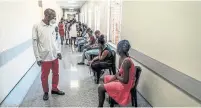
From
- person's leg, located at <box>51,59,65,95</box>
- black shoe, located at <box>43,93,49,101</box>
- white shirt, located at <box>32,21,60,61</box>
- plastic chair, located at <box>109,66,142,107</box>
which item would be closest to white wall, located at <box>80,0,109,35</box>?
person's leg, located at <box>51,59,65,95</box>

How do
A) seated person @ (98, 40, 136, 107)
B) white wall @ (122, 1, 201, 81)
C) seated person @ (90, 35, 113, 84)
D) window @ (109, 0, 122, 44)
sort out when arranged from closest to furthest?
white wall @ (122, 1, 201, 81) < seated person @ (98, 40, 136, 107) < seated person @ (90, 35, 113, 84) < window @ (109, 0, 122, 44)

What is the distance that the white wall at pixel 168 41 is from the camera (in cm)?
225

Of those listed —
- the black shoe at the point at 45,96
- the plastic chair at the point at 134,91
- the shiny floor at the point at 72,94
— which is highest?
the plastic chair at the point at 134,91

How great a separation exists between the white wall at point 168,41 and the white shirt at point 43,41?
5.11 ft

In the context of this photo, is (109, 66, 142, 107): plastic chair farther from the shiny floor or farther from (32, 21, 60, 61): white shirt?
(32, 21, 60, 61): white shirt

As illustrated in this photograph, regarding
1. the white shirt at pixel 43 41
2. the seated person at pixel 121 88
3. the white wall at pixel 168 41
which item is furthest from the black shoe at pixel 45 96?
the white wall at pixel 168 41

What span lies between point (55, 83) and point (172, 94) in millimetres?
2121

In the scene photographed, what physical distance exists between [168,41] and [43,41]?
196cm

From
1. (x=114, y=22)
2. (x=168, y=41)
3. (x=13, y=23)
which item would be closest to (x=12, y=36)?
(x=13, y=23)

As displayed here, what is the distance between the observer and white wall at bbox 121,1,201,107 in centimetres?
225

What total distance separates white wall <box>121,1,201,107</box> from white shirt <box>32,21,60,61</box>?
1559 millimetres

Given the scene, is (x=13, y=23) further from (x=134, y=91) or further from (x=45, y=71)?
(x=134, y=91)

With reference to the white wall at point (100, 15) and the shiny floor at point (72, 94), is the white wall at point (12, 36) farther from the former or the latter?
the white wall at point (100, 15)

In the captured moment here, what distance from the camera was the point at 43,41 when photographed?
3570mm
